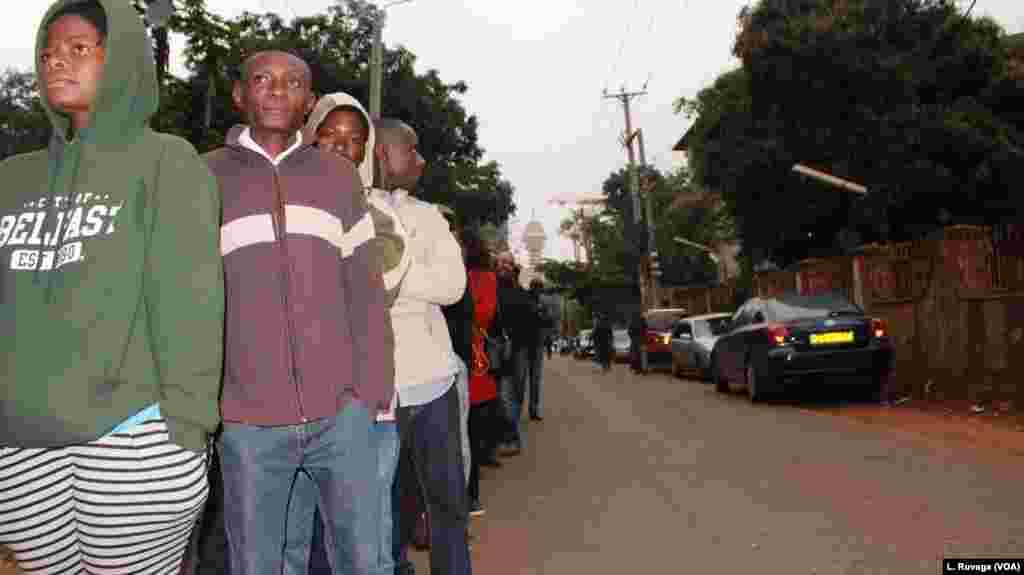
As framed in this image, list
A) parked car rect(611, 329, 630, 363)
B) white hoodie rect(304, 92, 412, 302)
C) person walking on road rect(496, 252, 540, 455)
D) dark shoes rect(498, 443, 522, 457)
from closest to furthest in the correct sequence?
1. white hoodie rect(304, 92, 412, 302)
2. person walking on road rect(496, 252, 540, 455)
3. dark shoes rect(498, 443, 522, 457)
4. parked car rect(611, 329, 630, 363)

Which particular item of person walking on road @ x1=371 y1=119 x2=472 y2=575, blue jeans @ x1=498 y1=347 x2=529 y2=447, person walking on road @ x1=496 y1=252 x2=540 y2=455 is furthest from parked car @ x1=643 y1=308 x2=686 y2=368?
person walking on road @ x1=371 y1=119 x2=472 y2=575

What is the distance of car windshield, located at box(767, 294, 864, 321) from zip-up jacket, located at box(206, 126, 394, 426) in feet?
37.9

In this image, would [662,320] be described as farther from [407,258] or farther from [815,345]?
[407,258]

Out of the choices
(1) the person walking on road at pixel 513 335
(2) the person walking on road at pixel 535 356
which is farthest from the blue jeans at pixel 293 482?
(2) the person walking on road at pixel 535 356

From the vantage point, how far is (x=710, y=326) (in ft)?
72.1

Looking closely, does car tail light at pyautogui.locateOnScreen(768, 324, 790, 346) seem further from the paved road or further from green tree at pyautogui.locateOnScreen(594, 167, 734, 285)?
green tree at pyautogui.locateOnScreen(594, 167, 734, 285)

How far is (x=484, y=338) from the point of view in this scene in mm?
7832

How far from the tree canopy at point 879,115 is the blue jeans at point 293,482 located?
23.2 meters

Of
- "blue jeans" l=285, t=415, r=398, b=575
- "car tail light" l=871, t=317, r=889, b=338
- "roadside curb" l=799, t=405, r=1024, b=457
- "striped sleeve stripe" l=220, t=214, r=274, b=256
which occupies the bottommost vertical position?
"roadside curb" l=799, t=405, r=1024, b=457

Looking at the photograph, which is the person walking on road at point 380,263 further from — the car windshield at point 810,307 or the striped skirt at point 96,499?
the car windshield at point 810,307

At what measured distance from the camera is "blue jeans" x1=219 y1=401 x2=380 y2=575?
2807 millimetres

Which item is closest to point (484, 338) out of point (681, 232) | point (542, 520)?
point (542, 520)

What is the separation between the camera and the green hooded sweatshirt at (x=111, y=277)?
7.06ft

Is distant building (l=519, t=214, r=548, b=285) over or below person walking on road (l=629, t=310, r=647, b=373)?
over
